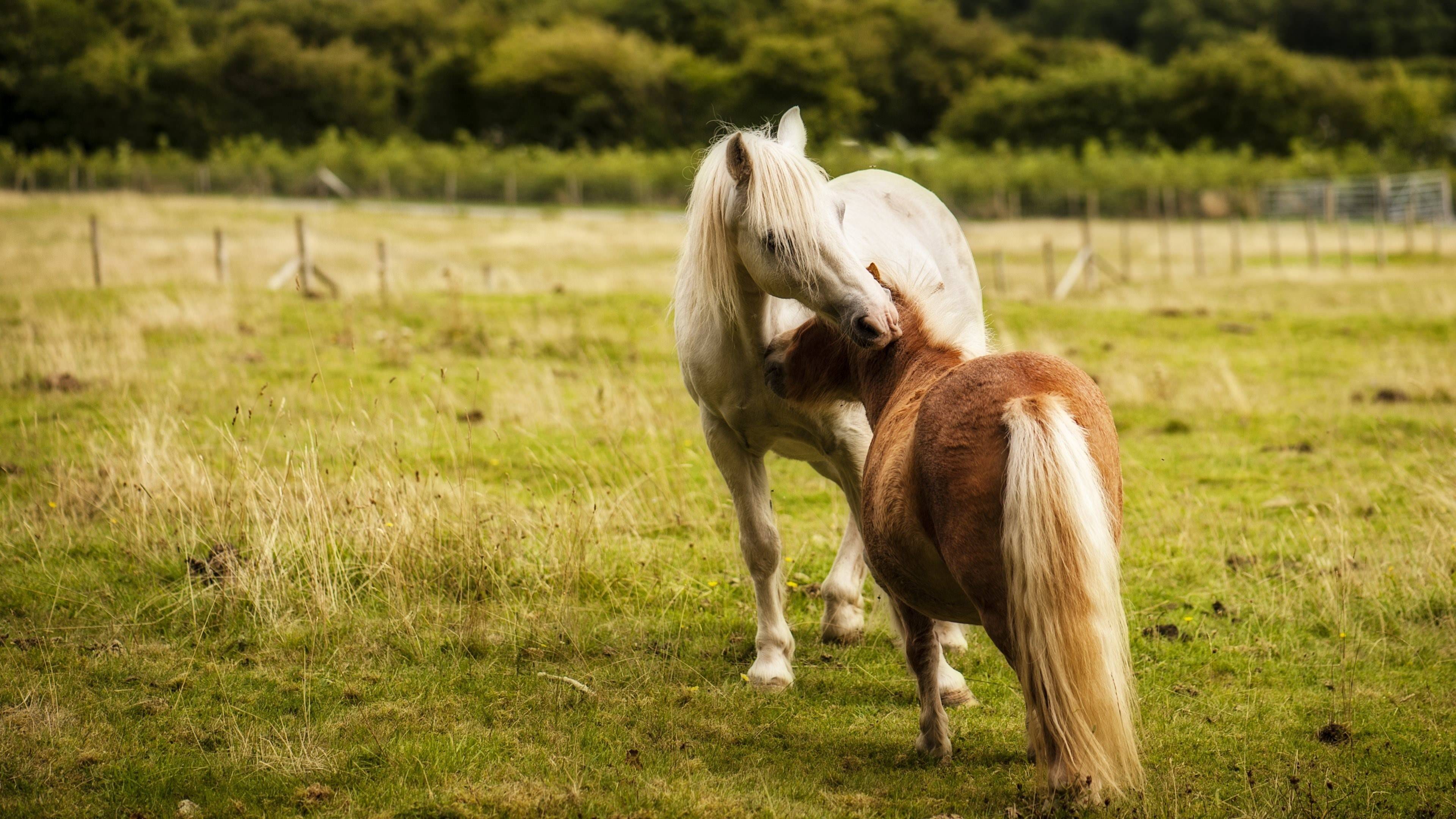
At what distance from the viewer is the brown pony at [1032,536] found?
294 cm

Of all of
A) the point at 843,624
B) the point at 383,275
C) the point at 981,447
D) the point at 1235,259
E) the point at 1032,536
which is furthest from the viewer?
the point at 1235,259

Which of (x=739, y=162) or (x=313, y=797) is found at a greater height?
(x=739, y=162)

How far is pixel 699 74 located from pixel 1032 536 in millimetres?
75310

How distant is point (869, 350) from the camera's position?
4.04 m

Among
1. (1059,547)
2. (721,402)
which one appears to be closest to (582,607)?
(721,402)

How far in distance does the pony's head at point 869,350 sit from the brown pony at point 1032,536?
0.39 m

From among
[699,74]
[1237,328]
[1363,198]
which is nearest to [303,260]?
[1237,328]

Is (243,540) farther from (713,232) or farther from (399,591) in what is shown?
(713,232)

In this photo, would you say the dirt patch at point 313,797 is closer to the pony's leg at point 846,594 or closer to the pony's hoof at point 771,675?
the pony's hoof at point 771,675

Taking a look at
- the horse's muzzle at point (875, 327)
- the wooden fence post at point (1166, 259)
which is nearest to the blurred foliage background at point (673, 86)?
the wooden fence post at point (1166, 259)

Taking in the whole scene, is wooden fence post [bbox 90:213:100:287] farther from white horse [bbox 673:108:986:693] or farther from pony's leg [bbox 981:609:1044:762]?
pony's leg [bbox 981:609:1044:762]

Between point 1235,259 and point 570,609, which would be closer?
point 570,609

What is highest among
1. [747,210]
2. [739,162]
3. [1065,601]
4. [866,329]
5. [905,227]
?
[739,162]

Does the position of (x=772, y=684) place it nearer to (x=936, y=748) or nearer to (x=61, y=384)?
(x=936, y=748)
